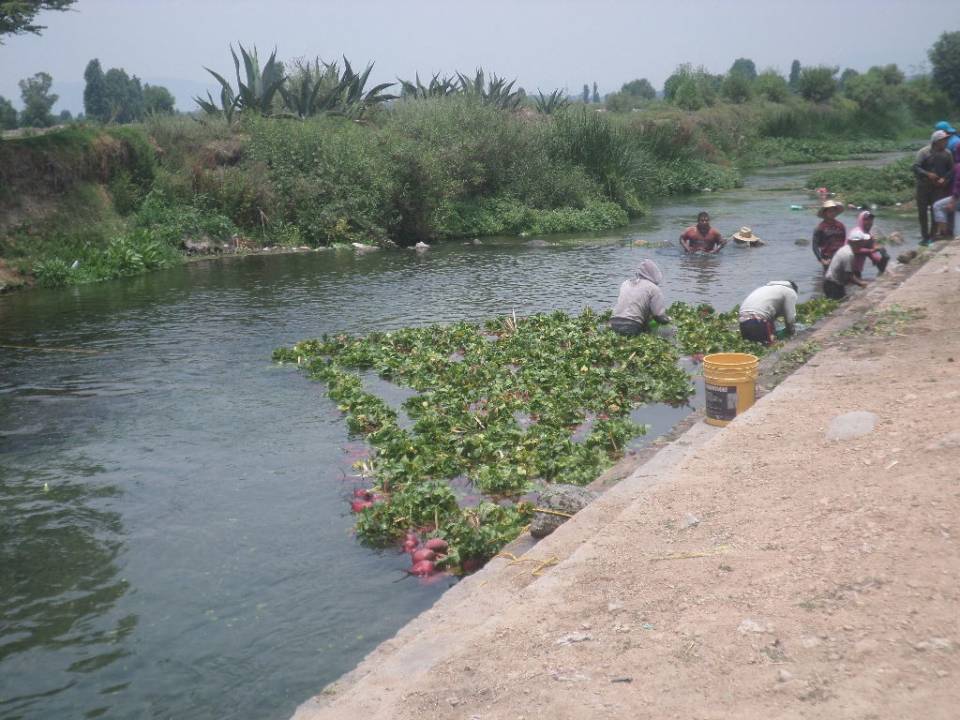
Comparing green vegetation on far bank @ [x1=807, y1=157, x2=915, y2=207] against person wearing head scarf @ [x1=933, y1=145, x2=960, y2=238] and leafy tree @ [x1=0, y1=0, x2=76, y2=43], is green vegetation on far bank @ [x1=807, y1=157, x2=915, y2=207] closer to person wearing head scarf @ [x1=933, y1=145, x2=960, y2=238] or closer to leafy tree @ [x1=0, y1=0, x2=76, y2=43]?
person wearing head scarf @ [x1=933, y1=145, x2=960, y2=238]

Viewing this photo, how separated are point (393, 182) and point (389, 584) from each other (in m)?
19.7

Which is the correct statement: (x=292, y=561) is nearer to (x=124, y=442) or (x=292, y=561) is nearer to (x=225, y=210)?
(x=124, y=442)


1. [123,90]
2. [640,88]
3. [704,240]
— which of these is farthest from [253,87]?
[640,88]

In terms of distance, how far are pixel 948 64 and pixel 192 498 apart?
7259 cm

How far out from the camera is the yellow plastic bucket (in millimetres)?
7598

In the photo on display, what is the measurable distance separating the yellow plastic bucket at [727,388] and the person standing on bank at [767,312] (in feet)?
11.5

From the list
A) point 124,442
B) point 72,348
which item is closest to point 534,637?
point 124,442

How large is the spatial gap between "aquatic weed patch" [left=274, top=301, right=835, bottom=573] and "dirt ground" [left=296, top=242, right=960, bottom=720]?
1.05m

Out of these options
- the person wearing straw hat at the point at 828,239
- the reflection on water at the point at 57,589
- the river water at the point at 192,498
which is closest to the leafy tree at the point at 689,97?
the river water at the point at 192,498

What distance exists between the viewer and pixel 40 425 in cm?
961

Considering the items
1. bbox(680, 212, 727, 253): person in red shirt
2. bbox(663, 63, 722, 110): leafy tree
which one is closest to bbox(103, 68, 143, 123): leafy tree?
bbox(663, 63, 722, 110): leafy tree

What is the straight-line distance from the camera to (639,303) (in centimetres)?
1200

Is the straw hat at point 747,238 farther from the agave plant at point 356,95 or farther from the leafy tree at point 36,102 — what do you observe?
the leafy tree at point 36,102

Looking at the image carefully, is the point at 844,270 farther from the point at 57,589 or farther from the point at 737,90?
the point at 737,90
